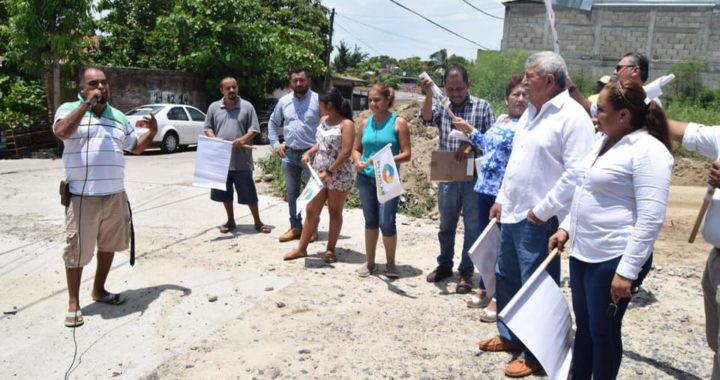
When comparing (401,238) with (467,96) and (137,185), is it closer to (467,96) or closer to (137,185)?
(467,96)

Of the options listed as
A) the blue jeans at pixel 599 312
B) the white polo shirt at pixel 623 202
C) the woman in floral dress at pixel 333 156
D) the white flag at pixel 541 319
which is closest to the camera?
→ the white polo shirt at pixel 623 202

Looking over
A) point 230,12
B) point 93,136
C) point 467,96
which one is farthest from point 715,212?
point 230,12

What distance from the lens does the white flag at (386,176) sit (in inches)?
189

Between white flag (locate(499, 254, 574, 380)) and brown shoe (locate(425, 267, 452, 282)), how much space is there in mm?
2263

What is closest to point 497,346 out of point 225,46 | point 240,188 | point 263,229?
point 263,229

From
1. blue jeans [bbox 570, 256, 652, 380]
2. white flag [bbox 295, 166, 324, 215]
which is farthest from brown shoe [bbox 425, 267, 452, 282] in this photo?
blue jeans [bbox 570, 256, 652, 380]

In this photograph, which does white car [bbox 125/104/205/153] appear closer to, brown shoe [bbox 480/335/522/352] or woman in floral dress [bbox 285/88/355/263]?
woman in floral dress [bbox 285/88/355/263]

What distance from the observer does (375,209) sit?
528 cm

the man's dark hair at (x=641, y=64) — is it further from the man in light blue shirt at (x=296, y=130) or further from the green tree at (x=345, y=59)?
the green tree at (x=345, y=59)

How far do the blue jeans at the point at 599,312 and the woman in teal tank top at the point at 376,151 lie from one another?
2355 mm

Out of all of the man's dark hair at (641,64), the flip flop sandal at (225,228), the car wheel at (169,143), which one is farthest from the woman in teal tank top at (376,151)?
the car wheel at (169,143)

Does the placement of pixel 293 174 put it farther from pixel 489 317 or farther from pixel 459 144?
pixel 489 317

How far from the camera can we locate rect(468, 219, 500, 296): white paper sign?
390 centimetres

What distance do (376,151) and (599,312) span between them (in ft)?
8.99
